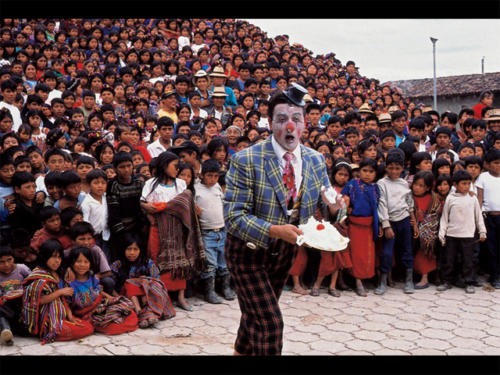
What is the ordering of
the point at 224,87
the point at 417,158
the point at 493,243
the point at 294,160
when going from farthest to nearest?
the point at 224,87 < the point at 417,158 < the point at 493,243 < the point at 294,160

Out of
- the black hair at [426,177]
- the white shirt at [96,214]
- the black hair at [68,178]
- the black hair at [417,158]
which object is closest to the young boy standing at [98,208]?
the white shirt at [96,214]

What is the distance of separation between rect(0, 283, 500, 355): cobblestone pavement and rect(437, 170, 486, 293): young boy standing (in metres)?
0.33

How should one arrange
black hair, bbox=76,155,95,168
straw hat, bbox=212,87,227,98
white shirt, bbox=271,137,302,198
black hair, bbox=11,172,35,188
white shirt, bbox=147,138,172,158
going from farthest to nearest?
straw hat, bbox=212,87,227,98 → white shirt, bbox=147,138,172,158 → black hair, bbox=76,155,95,168 → black hair, bbox=11,172,35,188 → white shirt, bbox=271,137,302,198

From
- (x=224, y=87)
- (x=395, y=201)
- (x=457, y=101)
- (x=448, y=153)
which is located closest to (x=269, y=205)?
(x=395, y=201)

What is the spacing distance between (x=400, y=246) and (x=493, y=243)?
1.13 m

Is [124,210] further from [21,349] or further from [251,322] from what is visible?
[251,322]

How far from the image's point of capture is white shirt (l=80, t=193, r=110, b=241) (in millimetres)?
4871

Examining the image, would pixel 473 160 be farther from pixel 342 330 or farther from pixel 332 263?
pixel 342 330

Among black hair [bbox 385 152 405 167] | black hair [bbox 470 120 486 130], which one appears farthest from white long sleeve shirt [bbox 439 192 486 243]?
black hair [bbox 470 120 486 130]

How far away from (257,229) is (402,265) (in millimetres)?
3932

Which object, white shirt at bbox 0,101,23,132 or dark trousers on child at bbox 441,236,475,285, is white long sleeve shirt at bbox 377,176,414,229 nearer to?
dark trousers on child at bbox 441,236,475,285

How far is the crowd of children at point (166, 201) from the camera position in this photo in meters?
4.43

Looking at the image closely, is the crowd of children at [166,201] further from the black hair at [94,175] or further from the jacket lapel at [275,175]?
the jacket lapel at [275,175]

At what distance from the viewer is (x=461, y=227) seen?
5.77 m
